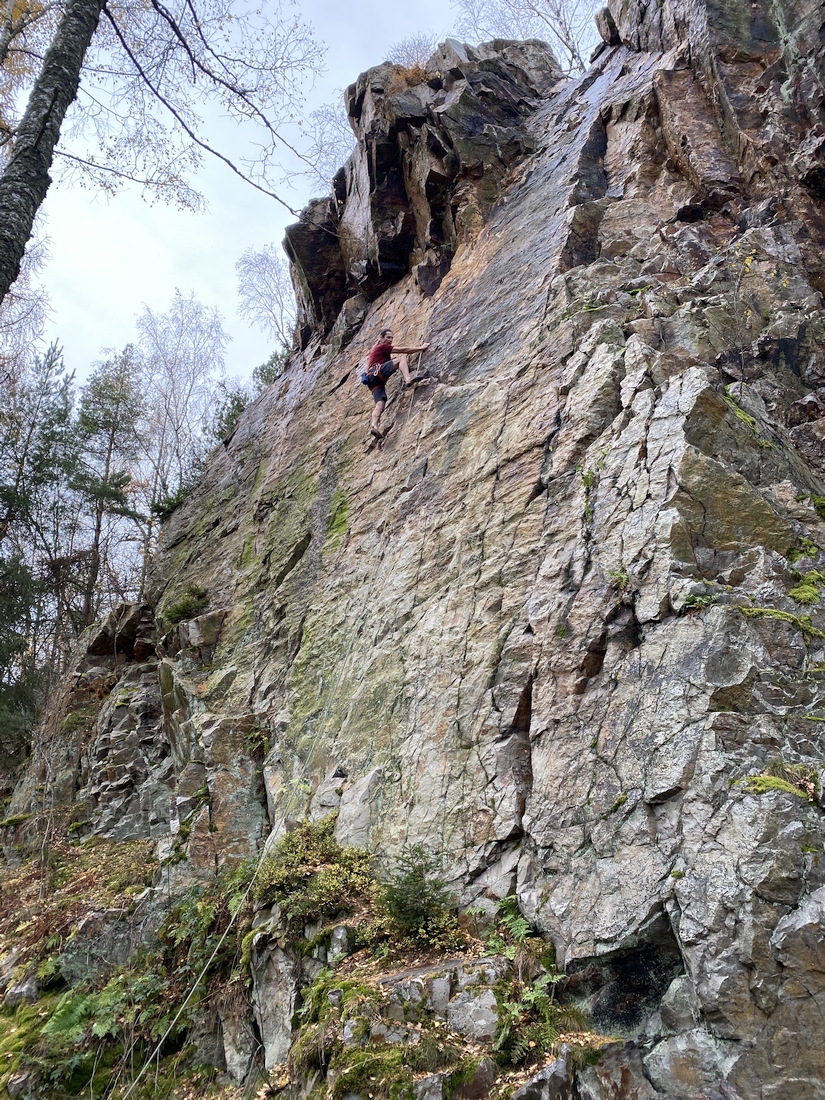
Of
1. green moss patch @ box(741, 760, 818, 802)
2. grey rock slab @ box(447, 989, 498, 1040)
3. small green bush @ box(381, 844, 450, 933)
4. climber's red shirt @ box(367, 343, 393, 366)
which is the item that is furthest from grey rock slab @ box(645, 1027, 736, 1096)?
climber's red shirt @ box(367, 343, 393, 366)

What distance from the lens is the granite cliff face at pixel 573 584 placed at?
14.4 ft

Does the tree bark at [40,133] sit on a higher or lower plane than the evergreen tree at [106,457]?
lower

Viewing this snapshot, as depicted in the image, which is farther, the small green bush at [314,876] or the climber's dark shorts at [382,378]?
the climber's dark shorts at [382,378]

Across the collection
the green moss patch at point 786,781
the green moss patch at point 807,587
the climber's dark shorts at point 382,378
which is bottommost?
the green moss patch at point 786,781

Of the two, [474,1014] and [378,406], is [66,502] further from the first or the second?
[474,1014]

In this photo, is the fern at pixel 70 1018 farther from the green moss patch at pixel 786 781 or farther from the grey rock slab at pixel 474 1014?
the green moss patch at pixel 786 781

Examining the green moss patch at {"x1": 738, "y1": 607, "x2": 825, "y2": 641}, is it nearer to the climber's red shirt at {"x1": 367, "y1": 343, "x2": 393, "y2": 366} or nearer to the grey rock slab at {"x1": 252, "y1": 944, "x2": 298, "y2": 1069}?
the grey rock slab at {"x1": 252, "y1": 944, "x2": 298, "y2": 1069}

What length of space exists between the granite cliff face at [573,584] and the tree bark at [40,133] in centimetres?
191

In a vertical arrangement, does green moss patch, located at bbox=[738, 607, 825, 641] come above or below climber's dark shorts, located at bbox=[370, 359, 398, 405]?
below

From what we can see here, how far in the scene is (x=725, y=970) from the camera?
3.93 metres

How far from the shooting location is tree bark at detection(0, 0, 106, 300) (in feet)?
14.8

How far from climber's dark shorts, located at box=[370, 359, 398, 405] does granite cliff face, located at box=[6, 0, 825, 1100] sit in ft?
0.89

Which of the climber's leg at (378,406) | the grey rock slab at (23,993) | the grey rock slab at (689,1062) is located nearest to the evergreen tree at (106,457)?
the climber's leg at (378,406)

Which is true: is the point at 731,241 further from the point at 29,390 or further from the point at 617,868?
the point at 29,390
